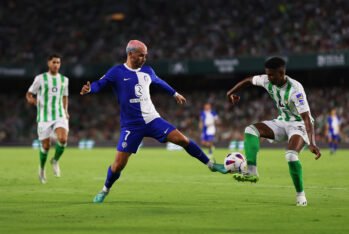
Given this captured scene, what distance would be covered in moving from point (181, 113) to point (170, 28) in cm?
536

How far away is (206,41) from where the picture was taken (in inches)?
1861

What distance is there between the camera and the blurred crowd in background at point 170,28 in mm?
43719

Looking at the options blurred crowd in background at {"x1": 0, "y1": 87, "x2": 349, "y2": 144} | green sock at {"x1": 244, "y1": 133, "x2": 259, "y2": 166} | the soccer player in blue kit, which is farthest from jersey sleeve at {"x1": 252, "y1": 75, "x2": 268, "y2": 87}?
blurred crowd in background at {"x1": 0, "y1": 87, "x2": 349, "y2": 144}

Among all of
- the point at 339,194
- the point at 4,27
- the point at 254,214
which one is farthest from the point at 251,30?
the point at 254,214

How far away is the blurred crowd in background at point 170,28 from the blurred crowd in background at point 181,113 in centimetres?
312

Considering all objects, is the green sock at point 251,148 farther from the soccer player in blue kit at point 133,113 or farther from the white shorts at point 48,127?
the white shorts at point 48,127

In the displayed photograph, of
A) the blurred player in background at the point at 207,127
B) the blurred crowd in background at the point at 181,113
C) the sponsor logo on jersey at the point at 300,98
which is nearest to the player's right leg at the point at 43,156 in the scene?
the sponsor logo on jersey at the point at 300,98

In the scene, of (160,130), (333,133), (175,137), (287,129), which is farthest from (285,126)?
(333,133)

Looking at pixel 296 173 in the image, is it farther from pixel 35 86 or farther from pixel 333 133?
pixel 333 133

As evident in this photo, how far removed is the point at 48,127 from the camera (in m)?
17.5

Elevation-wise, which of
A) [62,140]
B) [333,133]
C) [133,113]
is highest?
[333,133]

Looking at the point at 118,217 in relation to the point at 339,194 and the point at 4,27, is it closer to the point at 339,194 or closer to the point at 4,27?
the point at 339,194

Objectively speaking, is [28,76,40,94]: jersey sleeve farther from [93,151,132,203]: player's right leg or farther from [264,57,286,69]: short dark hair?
[264,57,286,69]: short dark hair

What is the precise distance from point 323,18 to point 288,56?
9.41 ft
